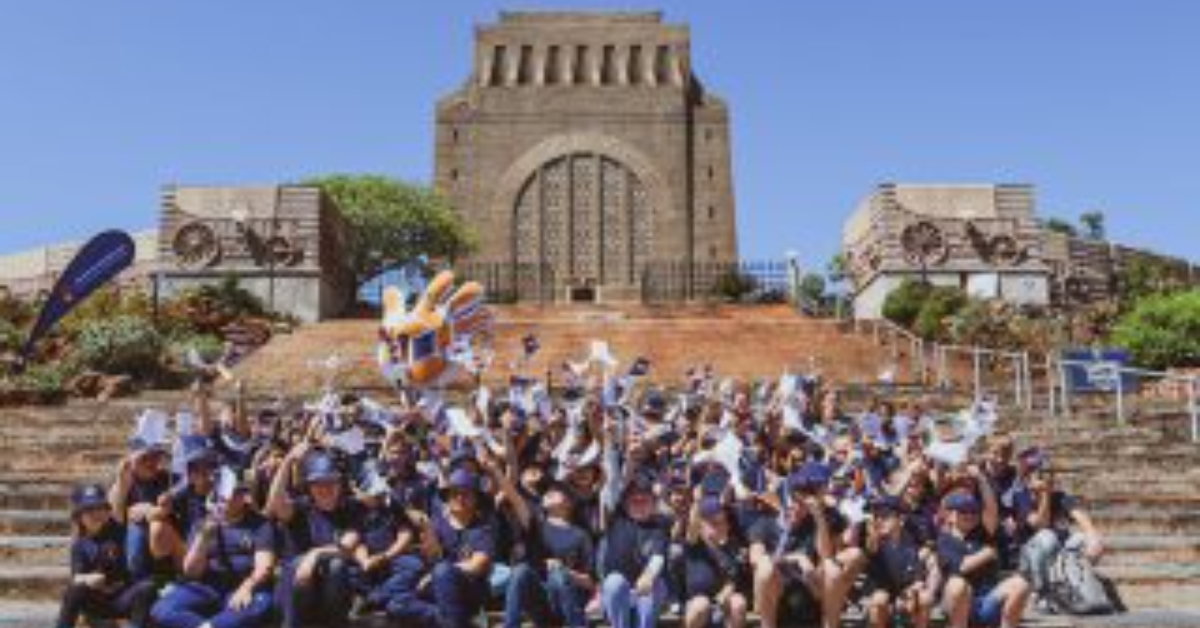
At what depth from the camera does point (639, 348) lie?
2458 cm

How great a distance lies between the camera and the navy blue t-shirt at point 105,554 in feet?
24.1

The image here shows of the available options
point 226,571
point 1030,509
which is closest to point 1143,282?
point 1030,509

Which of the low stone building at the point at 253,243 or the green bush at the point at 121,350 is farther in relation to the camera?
the low stone building at the point at 253,243

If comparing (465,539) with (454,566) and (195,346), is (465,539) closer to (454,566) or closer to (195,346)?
(454,566)

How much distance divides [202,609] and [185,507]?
1.93 feet

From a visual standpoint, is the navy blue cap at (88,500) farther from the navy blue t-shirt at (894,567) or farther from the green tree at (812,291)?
the green tree at (812,291)

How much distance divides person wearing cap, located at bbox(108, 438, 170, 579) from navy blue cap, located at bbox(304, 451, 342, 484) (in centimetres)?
81

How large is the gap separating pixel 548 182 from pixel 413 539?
145 feet

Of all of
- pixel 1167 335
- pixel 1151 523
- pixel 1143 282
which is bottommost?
pixel 1151 523

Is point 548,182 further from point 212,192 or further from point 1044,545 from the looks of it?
point 1044,545

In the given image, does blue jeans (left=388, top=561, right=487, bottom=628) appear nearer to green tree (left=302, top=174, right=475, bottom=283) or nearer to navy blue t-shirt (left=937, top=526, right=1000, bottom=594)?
navy blue t-shirt (left=937, top=526, right=1000, bottom=594)

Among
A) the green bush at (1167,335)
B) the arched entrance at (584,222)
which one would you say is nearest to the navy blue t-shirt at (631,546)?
the green bush at (1167,335)

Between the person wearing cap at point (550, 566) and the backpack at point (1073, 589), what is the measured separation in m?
3.18

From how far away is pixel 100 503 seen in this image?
7.22m
